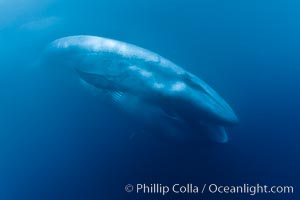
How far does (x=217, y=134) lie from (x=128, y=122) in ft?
2.72

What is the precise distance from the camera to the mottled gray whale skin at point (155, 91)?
9.53 feet

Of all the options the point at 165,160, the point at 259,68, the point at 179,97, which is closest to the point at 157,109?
the point at 179,97

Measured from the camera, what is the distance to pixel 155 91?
302 cm

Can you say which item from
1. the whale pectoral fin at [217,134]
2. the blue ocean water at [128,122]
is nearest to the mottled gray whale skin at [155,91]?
the whale pectoral fin at [217,134]

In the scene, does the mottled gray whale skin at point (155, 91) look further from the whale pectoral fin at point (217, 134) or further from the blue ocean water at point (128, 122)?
the blue ocean water at point (128, 122)

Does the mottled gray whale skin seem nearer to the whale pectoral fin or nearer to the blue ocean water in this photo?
the whale pectoral fin

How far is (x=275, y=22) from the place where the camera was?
12.0 feet

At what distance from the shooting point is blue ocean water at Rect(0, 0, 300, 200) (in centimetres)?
319

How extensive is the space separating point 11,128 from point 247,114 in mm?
2463

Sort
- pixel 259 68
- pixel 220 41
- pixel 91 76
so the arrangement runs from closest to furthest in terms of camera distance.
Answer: pixel 91 76
pixel 259 68
pixel 220 41

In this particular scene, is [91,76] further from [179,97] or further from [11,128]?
[11,128]

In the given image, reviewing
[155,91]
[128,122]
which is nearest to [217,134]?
[155,91]

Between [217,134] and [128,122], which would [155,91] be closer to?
[128,122]

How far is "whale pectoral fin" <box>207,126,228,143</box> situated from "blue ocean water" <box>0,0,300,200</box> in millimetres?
99
